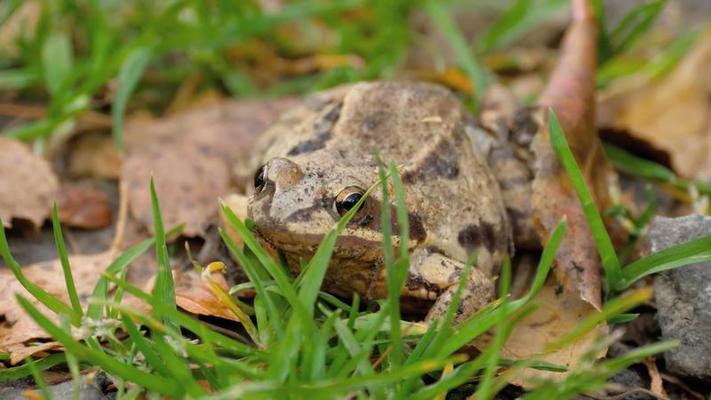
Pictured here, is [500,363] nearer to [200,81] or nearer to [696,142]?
[696,142]

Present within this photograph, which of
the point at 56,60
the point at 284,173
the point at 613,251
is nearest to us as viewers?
the point at 284,173

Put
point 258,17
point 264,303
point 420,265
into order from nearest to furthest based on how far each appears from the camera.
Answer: point 264,303, point 420,265, point 258,17

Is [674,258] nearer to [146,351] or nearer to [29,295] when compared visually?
[146,351]

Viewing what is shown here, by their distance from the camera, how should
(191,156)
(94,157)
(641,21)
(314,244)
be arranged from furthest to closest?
(94,157) < (641,21) < (191,156) < (314,244)

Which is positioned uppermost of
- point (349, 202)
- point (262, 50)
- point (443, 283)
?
point (262, 50)

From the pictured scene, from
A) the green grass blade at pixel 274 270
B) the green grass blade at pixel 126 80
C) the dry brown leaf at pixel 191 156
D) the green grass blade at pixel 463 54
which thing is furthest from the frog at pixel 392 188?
the green grass blade at pixel 126 80

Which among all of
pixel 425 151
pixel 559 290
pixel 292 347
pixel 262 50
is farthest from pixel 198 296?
pixel 262 50

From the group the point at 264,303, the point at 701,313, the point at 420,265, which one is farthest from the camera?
the point at 420,265

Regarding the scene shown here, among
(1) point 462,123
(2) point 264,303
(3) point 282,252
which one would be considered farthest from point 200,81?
(2) point 264,303
